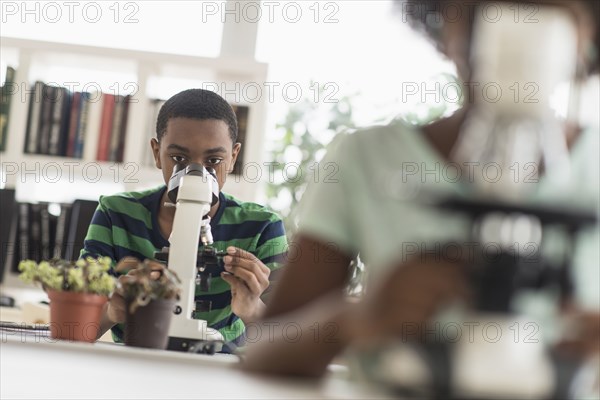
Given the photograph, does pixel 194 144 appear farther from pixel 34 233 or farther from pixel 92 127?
pixel 34 233

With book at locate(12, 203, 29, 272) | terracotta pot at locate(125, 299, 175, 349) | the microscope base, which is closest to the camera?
terracotta pot at locate(125, 299, 175, 349)

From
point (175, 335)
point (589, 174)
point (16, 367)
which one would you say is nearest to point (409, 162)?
point (589, 174)

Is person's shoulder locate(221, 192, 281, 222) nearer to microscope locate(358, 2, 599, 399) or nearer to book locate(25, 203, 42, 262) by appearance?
book locate(25, 203, 42, 262)

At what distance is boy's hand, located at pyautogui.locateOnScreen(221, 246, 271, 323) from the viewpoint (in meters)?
2.05

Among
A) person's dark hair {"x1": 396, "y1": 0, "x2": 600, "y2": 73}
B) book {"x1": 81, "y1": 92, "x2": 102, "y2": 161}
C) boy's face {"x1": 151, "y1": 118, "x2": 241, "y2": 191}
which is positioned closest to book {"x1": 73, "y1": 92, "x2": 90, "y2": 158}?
book {"x1": 81, "y1": 92, "x2": 102, "y2": 161}

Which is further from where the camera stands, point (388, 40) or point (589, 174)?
point (388, 40)

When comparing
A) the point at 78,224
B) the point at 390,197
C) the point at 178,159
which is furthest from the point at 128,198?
the point at 390,197

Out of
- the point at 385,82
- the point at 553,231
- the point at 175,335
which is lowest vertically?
the point at 175,335

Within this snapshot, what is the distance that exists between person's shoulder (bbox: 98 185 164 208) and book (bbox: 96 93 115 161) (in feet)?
3.92

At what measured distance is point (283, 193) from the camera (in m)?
4.05

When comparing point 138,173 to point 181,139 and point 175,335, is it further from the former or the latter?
point 175,335

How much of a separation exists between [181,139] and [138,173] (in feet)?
4.14

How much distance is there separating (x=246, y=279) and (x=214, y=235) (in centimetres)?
43

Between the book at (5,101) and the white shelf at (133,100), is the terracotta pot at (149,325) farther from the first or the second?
the book at (5,101)
